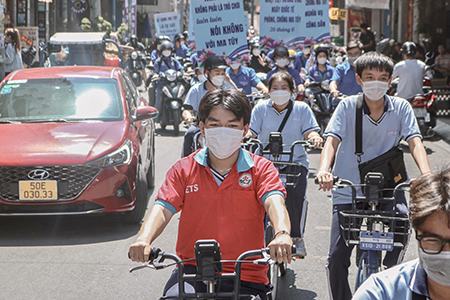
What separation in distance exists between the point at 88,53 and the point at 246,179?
21.3 metres

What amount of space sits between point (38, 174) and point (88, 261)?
114cm

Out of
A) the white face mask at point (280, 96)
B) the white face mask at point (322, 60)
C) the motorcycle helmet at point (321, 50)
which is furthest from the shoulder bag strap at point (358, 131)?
the white face mask at point (322, 60)

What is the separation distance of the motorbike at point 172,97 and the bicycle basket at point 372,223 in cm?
1326

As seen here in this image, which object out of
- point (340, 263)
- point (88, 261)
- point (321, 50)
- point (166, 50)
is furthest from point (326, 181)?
point (166, 50)

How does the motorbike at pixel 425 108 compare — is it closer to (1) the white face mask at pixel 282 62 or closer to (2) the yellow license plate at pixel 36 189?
(1) the white face mask at pixel 282 62

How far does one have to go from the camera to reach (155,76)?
1958cm

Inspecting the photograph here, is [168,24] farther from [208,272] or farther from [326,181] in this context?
[208,272]

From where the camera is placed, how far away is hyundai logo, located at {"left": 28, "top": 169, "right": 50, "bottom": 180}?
8.34 meters

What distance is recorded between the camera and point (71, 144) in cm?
870

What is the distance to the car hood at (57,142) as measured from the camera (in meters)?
8.43

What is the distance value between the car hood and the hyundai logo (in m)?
0.07

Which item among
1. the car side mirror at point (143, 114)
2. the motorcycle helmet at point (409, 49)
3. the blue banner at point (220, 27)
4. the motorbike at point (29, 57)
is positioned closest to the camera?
the car side mirror at point (143, 114)

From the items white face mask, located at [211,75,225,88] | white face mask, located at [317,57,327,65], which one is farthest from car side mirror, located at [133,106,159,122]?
white face mask, located at [317,57,327,65]

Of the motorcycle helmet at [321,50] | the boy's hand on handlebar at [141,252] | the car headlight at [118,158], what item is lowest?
the car headlight at [118,158]
